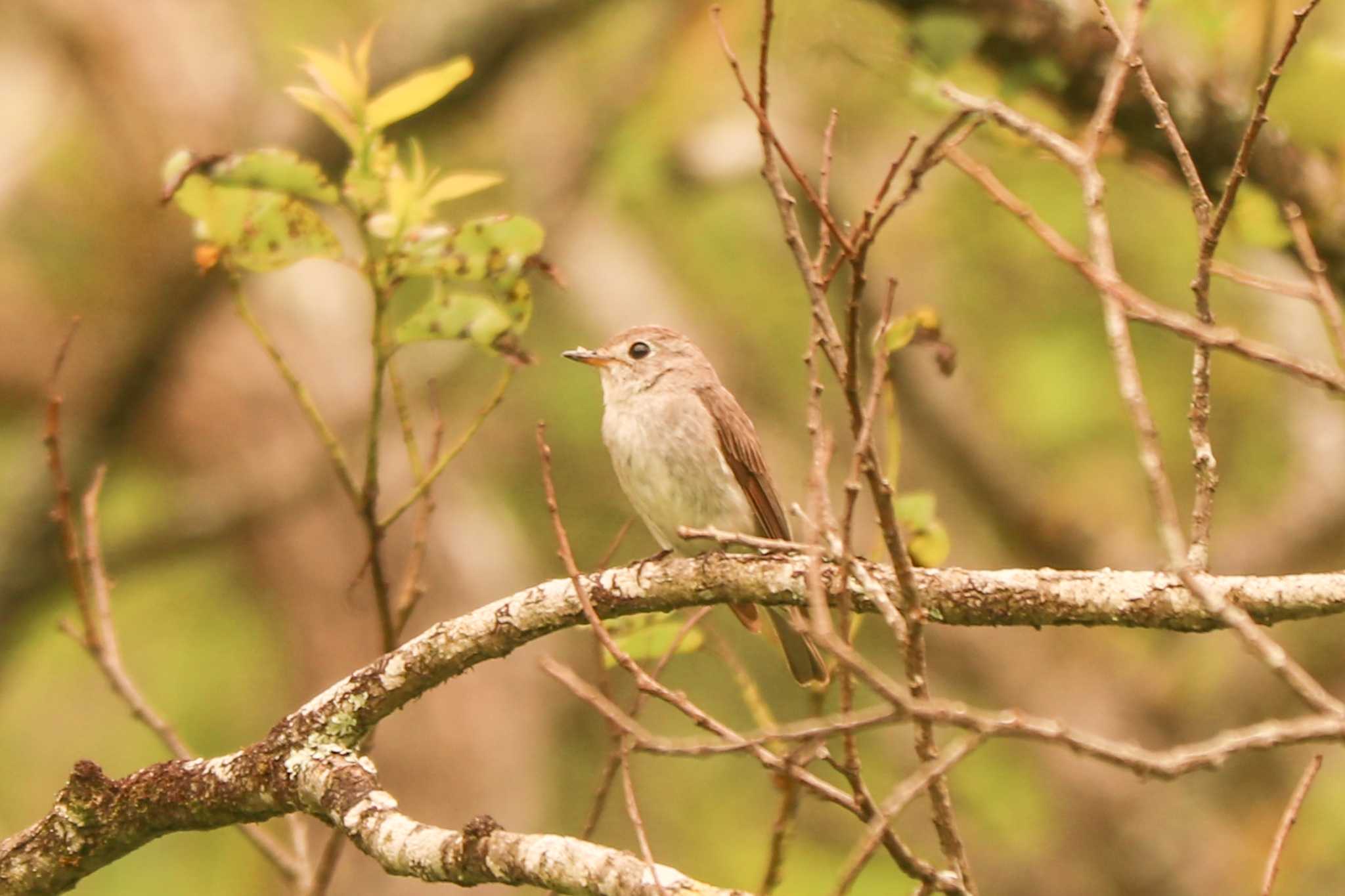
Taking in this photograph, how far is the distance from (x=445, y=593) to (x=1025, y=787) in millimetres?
3423

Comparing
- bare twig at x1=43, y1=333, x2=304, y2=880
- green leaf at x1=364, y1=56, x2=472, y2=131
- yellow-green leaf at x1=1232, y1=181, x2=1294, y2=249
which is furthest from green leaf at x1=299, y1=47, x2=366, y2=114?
yellow-green leaf at x1=1232, y1=181, x2=1294, y2=249

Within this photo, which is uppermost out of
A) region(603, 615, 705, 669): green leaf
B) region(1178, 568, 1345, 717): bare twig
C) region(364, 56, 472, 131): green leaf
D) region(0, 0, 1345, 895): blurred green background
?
region(0, 0, 1345, 895): blurred green background

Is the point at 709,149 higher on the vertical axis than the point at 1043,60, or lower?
higher

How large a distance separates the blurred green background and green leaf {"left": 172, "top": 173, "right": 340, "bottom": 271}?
2989mm

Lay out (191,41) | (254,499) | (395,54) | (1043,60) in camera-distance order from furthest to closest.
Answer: (191,41), (254,499), (395,54), (1043,60)

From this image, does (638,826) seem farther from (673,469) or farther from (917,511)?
(673,469)

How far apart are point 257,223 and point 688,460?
75.8 inches

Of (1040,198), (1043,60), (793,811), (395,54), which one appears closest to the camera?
(793,811)

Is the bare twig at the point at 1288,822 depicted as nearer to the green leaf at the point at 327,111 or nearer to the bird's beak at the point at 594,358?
the green leaf at the point at 327,111

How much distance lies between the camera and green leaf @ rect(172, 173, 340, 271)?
131 inches

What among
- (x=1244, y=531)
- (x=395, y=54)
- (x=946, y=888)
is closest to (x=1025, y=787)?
(x=1244, y=531)

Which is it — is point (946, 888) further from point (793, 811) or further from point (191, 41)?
point (191, 41)

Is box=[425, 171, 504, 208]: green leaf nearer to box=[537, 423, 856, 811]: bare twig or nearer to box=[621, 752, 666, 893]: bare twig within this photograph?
box=[537, 423, 856, 811]: bare twig

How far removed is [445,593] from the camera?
841 centimetres
